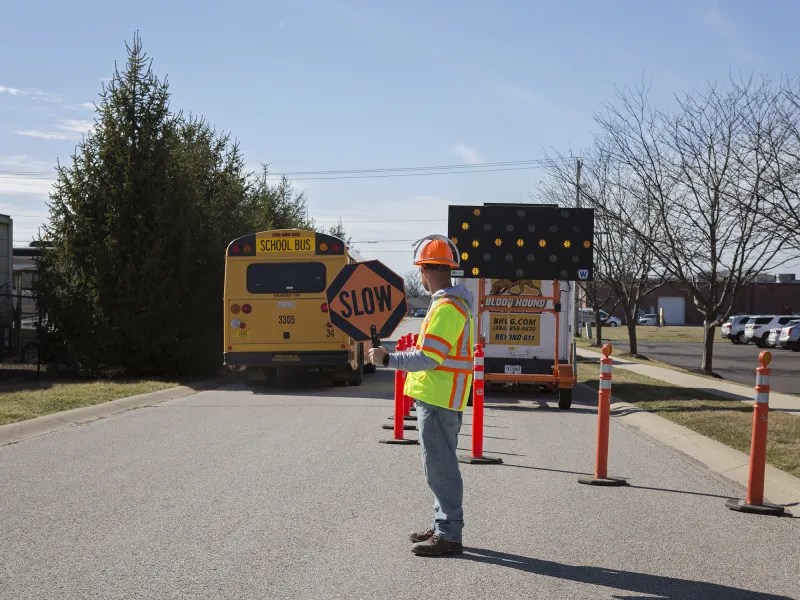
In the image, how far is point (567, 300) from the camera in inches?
711

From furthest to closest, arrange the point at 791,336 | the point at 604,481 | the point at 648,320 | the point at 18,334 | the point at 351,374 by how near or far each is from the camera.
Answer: the point at 648,320
the point at 791,336
the point at 18,334
the point at 351,374
the point at 604,481

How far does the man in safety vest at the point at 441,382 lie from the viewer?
20.1ft

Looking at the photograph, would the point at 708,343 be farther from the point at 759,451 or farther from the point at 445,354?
the point at 445,354

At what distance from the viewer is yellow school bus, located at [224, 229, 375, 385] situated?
19.9 meters

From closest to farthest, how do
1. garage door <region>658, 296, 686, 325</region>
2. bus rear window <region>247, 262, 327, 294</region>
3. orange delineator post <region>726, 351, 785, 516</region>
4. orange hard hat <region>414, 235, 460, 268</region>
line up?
orange hard hat <region>414, 235, 460, 268</region>, orange delineator post <region>726, 351, 785, 516</region>, bus rear window <region>247, 262, 327, 294</region>, garage door <region>658, 296, 686, 325</region>

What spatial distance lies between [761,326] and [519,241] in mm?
44477

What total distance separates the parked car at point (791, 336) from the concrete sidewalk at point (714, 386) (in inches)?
972

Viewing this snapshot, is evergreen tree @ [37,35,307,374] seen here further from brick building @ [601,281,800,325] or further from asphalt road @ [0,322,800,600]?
brick building @ [601,281,800,325]

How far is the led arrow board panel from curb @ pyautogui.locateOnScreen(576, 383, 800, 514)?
2.81 m

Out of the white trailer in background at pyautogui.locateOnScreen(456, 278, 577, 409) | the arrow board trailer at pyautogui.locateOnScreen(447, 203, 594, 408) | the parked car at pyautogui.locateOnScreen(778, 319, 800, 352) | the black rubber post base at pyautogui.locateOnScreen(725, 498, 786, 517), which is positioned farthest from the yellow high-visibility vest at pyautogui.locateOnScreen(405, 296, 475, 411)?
the parked car at pyautogui.locateOnScreen(778, 319, 800, 352)

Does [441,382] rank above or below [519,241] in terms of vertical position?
below

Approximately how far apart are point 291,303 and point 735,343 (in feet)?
156

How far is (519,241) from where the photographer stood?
17188 mm

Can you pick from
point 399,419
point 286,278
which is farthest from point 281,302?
point 399,419
